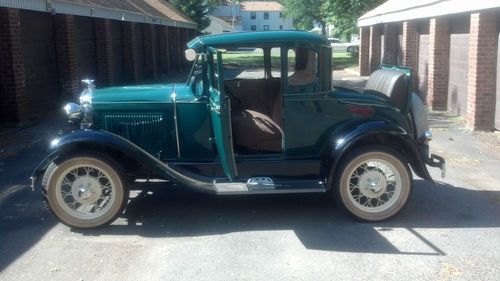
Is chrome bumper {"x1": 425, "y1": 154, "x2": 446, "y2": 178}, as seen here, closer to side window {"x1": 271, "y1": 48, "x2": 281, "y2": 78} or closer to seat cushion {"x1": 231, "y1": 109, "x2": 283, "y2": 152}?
seat cushion {"x1": 231, "y1": 109, "x2": 283, "y2": 152}

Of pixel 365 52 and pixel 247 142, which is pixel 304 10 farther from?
pixel 247 142

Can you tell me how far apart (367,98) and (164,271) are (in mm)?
2810

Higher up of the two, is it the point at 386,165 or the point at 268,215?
the point at 386,165

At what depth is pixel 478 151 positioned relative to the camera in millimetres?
9469

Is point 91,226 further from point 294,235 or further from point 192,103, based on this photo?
point 294,235

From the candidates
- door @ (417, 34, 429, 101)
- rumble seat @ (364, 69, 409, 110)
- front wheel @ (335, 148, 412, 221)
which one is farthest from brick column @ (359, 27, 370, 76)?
front wheel @ (335, 148, 412, 221)

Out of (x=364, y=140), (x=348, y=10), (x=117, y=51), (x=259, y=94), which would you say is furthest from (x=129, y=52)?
(x=364, y=140)

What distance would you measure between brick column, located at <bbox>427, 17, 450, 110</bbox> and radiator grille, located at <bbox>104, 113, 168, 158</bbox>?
9647 mm

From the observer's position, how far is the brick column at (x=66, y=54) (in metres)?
13.8

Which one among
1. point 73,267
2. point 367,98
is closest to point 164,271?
point 73,267

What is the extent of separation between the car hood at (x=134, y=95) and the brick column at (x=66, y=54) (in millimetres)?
8059

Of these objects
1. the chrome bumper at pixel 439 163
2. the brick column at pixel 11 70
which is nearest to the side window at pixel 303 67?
the chrome bumper at pixel 439 163

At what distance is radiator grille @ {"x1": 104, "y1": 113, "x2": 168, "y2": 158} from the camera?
6141 mm

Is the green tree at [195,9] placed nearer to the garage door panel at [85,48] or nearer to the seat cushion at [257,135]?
the garage door panel at [85,48]
